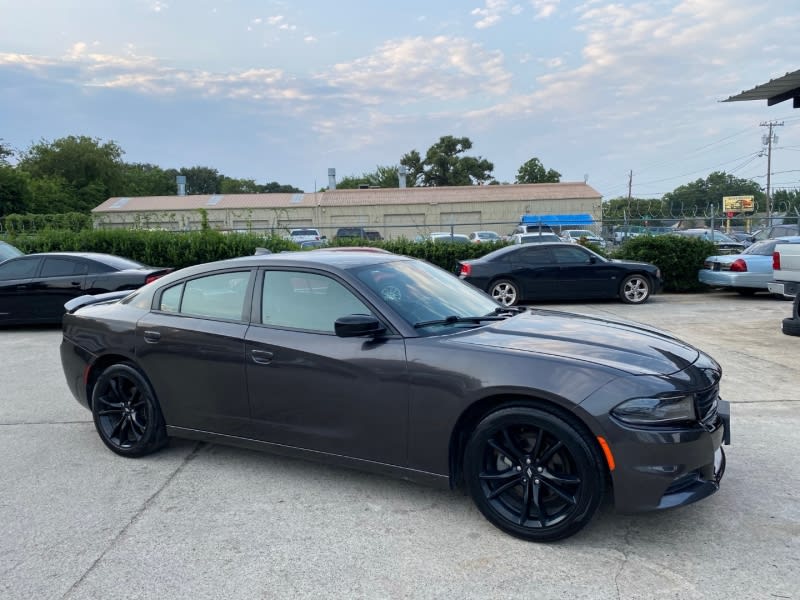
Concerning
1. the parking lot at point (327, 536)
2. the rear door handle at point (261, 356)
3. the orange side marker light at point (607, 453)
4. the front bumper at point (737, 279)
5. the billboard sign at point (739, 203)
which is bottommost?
the parking lot at point (327, 536)

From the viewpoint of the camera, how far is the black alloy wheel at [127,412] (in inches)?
173

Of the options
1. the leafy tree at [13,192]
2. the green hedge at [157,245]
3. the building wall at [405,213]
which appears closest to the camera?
the green hedge at [157,245]

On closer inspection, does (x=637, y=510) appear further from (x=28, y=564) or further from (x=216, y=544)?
(x=28, y=564)

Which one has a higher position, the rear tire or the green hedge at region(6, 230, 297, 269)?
the green hedge at region(6, 230, 297, 269)

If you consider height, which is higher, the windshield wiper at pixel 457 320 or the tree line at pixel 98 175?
the tree line at pixel 98 175

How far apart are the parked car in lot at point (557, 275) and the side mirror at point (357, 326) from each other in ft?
30.5

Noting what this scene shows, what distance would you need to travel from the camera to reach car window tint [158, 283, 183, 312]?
442 cm

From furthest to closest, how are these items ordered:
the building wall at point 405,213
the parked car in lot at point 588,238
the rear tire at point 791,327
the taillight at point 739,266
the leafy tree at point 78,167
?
the leafy tree at point 78,167, the building wall at point 405,213, the parked car in lot at point 588,238, the taillight at point 739,266, the rear tire at point 791,327

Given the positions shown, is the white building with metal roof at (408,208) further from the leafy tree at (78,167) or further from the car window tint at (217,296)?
the car window tint at (217,296)

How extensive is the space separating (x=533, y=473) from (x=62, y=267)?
10.0 meters

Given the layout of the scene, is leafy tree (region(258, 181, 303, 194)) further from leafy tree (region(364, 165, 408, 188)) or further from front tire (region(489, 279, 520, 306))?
front tire (region(489, 279, 520, 306))

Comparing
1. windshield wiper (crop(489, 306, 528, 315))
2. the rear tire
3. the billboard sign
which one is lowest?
the rear tire

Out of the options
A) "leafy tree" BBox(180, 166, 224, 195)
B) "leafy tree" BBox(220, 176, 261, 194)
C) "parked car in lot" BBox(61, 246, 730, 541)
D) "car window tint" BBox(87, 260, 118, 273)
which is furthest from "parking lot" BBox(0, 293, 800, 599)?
"leafy tree" BBox(180, 166, 224, 195)

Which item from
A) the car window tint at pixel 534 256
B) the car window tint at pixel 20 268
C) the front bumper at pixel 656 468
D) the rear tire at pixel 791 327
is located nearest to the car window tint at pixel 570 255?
the car window tint at pixel 534 256
